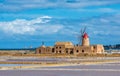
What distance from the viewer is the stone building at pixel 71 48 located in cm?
8419

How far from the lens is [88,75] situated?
25.1m

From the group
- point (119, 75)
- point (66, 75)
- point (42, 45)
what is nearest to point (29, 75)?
point (66, 75)

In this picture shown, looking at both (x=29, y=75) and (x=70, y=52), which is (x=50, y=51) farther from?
(x=29, y=75)

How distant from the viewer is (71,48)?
85625 millimetres

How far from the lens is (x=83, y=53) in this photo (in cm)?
→ 8288

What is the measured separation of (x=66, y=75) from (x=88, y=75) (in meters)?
1.38

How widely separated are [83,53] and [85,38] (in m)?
5.24

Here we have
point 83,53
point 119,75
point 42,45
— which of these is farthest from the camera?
point 42,45

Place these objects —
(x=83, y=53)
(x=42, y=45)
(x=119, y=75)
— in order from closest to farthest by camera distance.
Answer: (x=119, y=75) < (x=83, y=53) < (x=42, y=45)

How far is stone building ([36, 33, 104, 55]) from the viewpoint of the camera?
84188mm

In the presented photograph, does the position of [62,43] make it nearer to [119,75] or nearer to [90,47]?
[90,47]

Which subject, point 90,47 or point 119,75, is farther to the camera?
point 90,47

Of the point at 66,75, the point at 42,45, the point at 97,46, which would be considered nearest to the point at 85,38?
the point at 97,46

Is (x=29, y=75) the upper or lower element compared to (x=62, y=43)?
lower
